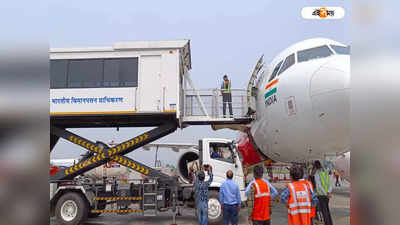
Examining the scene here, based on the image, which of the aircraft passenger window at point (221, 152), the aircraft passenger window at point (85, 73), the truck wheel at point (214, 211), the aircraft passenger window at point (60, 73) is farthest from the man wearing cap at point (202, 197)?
the aircraft passenger window at point (60, 73)

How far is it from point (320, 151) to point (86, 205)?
659 centimetres

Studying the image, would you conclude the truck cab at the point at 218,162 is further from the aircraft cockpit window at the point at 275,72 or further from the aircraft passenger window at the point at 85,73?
the aircraft passenger window at the point at 85,73

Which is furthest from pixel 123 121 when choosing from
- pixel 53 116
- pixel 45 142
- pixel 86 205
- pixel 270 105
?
pixel 45 142

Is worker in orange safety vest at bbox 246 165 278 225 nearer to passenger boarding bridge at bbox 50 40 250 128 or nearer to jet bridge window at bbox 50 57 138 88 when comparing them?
passenger boarding bridge at bbox 50 40 250 128

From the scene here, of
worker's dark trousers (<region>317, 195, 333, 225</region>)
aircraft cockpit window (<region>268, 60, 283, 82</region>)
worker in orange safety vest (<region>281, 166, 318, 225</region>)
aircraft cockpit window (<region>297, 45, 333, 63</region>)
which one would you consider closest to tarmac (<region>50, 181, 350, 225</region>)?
worker's dark trousers (<region>317, 195, 333, 225</region>)

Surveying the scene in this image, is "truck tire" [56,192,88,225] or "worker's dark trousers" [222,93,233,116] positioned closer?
"truck tire" [56,192,88,225]

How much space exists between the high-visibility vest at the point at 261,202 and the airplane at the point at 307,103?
212 centimetres

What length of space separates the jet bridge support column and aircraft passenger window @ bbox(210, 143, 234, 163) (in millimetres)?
1408

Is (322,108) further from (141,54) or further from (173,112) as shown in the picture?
(141,54)

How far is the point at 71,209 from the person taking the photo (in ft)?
29.7

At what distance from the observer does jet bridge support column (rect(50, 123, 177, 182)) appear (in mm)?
9570

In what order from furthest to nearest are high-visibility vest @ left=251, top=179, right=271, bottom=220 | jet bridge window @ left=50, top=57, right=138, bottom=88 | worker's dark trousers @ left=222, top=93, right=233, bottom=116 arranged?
worker's dark trousers @ left=222, top=93, right=233, bottom=116 → jet bridge window @ left=50, top=57, right=138, bottom=88 → high-visibility vest @ left=251, top=179, right=271, bottom=220

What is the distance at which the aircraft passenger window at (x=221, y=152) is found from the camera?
9594 mm

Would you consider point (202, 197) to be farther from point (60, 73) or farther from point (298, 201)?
point (60, 73)
